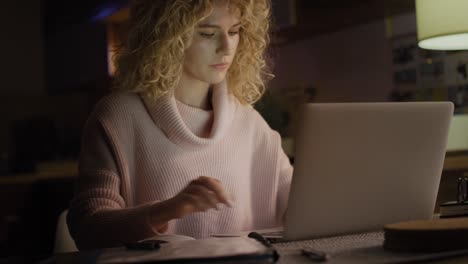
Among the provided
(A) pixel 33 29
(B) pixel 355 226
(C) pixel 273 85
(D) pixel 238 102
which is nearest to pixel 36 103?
(A) pixel 33 29

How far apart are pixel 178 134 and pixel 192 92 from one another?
14 cm

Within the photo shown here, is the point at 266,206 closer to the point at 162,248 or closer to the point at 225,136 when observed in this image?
the point at 225,136

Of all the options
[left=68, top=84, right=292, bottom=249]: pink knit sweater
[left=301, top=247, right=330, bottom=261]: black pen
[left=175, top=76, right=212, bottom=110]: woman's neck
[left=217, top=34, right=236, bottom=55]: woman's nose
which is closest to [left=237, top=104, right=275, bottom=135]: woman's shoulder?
[left=68, top=84, right=292, bottom=249]: pink knit sweater

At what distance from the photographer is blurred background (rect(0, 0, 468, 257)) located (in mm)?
3172

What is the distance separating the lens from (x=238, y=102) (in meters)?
1.68

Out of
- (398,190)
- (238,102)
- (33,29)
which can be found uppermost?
(33,29)

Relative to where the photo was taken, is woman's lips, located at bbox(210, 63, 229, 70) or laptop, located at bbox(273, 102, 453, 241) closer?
laptop, located at bbox(273, 102, 453, 241)

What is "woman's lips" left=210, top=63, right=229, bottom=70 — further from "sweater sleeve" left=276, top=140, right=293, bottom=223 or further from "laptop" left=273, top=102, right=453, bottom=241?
"laptop" left=273, top=102, right=453, bottom=241

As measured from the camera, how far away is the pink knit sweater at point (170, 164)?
139 centimetres

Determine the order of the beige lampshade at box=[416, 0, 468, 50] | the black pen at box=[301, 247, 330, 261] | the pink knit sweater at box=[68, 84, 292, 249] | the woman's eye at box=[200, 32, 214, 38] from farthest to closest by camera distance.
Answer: the beige lampshade at box=[416, 0, 468, 50] < the woman's eye at box=[200, 32, 214, 38] < the pink knit sweater at box=[68, 84, 292, 249] < the black pen at box=[301, 247, 330, 261]

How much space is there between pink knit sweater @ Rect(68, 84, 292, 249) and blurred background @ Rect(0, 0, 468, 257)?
578 millimetres

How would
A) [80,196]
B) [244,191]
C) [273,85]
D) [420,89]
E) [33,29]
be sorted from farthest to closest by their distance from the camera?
[33,29], [273,85], [420,89], [244,191], [80,196]

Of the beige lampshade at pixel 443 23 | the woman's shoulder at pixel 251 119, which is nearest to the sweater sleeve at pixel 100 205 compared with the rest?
the woman's shoulder at pixel 251 119

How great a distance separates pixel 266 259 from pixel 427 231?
10.4 inches
